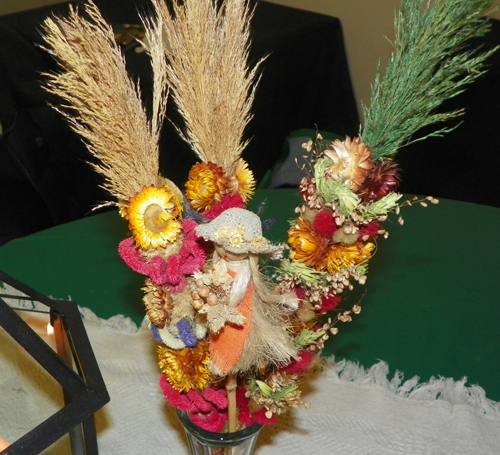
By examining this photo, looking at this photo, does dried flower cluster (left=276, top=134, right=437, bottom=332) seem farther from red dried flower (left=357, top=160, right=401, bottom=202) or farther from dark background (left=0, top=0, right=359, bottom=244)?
dark background (left=0, top=0, right=359, bottom=244)

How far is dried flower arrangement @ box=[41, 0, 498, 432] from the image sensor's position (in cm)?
52

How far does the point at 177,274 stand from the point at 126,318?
46cm

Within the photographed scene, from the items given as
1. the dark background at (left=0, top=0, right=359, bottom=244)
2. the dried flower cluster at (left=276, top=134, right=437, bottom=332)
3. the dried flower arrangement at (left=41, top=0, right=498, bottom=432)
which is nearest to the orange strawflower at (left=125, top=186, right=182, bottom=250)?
the dried flower arrangement at (left=41, top=0, right=498, bottom=432)

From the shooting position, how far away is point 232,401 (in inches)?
24.5

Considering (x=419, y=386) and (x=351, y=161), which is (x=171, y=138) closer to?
(x=419, y=386)

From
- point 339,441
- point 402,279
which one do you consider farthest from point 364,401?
point 402,279

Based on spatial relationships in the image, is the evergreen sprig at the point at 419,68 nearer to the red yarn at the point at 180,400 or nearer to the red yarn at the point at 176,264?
the red yarn at the point at 176,264

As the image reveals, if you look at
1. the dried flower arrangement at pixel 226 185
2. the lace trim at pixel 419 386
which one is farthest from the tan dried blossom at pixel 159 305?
the lace trim at pixel 419 386

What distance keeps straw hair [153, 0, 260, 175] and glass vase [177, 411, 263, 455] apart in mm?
281

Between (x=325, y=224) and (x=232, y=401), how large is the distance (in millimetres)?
204

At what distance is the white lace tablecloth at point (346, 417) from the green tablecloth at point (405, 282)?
0.03m

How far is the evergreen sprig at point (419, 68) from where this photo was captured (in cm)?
49

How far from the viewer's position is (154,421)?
843 mm

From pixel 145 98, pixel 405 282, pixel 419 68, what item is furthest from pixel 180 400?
pixel 145 98
